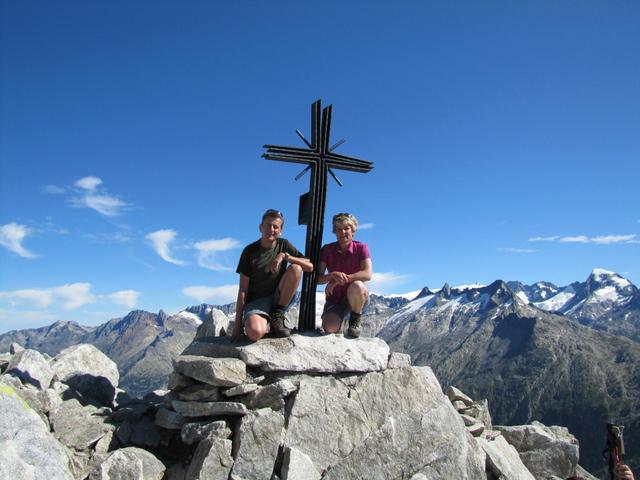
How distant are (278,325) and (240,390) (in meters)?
1.72

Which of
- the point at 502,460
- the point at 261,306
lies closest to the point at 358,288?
the point at 261,306

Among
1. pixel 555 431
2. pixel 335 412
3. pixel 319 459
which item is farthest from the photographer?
pixel 555 431

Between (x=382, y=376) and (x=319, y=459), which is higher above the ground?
(x=382, y=376)

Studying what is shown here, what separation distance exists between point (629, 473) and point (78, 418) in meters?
12.0

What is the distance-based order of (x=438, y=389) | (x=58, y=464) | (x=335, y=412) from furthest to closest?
1. (x=438, y=389)
2. (x=335, y=412)
3. (x=58, y=464)

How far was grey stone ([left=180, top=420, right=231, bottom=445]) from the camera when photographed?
8.52m

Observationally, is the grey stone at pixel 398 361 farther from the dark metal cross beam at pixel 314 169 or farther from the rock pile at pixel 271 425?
the dark metal cross beam at pixel 314 169

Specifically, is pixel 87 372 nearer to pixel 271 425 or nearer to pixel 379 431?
pixel 271 425

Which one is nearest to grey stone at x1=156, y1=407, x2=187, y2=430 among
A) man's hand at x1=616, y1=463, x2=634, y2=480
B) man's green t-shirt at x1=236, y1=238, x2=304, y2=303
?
man's green t-shirt at x1=236, y1=238, x2=304, y2=303

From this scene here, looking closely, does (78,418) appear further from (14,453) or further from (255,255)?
(255,255)

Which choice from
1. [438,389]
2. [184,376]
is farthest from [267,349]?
[438,389]

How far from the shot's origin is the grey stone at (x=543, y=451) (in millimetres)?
12328

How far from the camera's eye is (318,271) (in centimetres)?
1126

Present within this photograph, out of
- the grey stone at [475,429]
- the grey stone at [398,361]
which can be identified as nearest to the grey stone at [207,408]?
the grey stone at [398,361]
